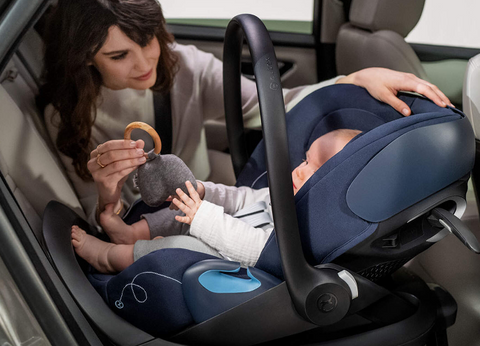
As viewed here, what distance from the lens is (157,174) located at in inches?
30.8

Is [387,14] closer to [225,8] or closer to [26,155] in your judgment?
[225,8]

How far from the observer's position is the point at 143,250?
2.88ft

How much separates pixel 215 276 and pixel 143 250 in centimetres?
17

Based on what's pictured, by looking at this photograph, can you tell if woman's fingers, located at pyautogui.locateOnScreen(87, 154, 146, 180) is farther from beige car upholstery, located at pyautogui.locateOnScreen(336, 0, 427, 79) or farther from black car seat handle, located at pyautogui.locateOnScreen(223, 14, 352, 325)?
beige car upholstery, located at pyautogui.locateOnScreen(336, 0, 427, 79)

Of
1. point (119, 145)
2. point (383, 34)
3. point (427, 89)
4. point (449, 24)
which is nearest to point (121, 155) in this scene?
point (119, 145)

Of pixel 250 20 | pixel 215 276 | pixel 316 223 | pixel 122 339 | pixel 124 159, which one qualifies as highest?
pixel 250 20

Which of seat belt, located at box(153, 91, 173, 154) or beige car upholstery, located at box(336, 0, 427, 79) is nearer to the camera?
seat belt, located at box(153, 91, 173, 154)

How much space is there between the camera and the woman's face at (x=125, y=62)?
0.75 meters

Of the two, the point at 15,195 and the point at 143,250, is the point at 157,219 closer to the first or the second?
the point at 143,250

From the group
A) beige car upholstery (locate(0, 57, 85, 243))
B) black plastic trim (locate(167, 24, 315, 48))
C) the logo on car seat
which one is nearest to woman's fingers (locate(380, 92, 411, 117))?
the logo on car seat

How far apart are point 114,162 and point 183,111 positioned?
0.28 m

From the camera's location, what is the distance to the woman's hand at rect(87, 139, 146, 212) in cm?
75

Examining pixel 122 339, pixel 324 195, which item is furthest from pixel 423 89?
pixel 122 339

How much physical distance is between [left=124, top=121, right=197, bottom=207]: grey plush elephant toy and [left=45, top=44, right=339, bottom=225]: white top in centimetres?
3
